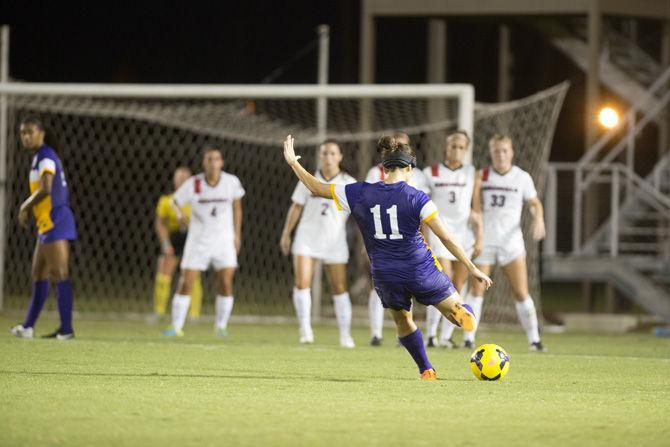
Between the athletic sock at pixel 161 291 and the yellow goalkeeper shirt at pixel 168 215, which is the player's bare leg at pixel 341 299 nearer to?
the athletic sock at pixel 161 291

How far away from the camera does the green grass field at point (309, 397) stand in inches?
231

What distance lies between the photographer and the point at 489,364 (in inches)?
329

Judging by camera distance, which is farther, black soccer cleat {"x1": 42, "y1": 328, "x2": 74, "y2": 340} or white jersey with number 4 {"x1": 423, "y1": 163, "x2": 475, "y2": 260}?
white jersey with number 4 {"x1": 423, "y1": 163, "x2": 475, "y2": 260}

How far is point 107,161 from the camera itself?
2641cm

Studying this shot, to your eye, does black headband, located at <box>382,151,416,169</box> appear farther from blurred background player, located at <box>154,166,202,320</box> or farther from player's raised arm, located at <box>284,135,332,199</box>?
blurred background player, located at <box>154,166,202,320</box>

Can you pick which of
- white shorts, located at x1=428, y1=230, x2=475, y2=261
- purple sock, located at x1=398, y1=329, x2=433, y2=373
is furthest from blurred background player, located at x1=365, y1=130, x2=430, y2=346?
purple sock, located at x1=398, y1=329, x2=433, y2=373

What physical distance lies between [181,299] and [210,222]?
82 centimetres

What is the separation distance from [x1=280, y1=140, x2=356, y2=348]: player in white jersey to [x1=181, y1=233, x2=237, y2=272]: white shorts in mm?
846

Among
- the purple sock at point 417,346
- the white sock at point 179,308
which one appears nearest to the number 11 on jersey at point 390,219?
the purple sock at point 417,346

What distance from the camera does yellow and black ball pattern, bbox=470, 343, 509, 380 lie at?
27.4 ft

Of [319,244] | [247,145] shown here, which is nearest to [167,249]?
[319,244]

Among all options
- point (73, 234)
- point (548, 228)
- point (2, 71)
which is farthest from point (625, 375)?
point (2, 71)

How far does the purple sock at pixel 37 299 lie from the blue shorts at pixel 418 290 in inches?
168

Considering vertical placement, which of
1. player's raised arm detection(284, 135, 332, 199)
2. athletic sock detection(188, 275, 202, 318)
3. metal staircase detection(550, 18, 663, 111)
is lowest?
athletic sock detection(188, 275, 202, 318)
